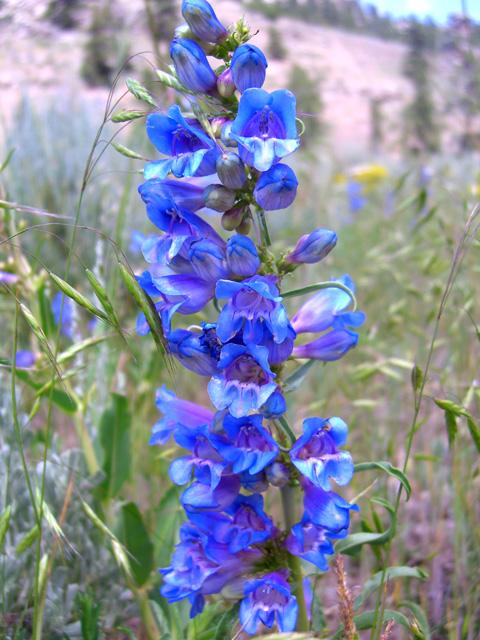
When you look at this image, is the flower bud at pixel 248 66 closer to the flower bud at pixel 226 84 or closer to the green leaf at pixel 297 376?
the flower bud at pixel 226 84

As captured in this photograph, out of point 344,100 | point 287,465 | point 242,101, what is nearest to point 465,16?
point 242,101

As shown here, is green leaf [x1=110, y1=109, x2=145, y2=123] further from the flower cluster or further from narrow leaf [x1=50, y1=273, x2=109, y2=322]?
narrow leaf [x1=50, y1=273, x2=109, y2=322]

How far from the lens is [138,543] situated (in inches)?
71.1

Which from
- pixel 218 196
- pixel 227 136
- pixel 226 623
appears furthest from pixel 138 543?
pixel 227 136

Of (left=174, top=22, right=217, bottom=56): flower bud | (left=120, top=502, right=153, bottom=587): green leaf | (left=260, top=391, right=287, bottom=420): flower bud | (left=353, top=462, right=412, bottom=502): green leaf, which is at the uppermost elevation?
(left=174, top=22, right=217, bottom=56): flower bud

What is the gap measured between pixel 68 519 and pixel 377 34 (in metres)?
51.7

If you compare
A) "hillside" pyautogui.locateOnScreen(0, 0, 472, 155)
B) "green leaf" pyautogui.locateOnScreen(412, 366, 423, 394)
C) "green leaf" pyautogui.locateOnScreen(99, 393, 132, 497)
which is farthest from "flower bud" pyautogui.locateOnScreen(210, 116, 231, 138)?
"hillside" pyautogui.locateOnScreen(0, 0, 472, 155)

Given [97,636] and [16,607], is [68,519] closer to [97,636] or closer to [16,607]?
[16,607]

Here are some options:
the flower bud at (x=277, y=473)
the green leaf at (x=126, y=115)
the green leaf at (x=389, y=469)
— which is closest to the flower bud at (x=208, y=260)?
the green leaf at (x=126, y=115)

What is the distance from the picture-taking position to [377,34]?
149 ft

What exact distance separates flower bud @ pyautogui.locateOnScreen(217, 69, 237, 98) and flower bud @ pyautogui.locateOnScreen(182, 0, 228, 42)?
0.33 ft

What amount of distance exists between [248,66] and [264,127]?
0.43 feet

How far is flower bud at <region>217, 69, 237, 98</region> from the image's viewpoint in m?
1.25

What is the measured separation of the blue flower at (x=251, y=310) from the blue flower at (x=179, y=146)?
277 millimetres
